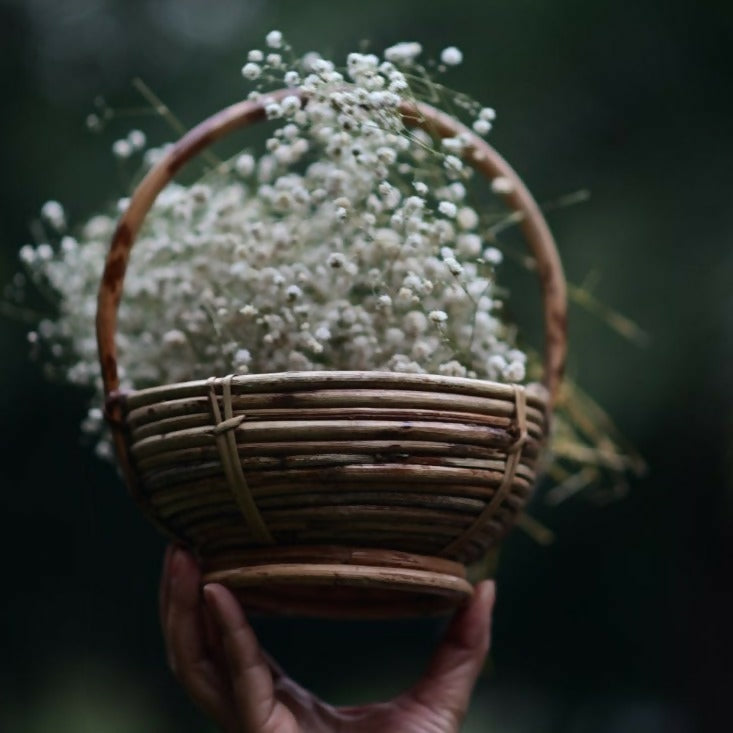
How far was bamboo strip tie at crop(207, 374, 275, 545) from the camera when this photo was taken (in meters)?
0.89

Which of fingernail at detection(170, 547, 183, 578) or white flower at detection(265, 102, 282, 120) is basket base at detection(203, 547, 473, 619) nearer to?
→ fingernail at detection(170, 547, 183, 578)

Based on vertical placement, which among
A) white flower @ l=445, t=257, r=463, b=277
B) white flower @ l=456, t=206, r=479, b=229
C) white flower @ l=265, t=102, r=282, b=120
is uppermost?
white flower @ l=265, t=102, r=282, b=120

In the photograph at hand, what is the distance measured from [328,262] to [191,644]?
38 centimetres

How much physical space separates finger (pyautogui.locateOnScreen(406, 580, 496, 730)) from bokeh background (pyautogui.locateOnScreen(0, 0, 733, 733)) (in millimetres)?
1823

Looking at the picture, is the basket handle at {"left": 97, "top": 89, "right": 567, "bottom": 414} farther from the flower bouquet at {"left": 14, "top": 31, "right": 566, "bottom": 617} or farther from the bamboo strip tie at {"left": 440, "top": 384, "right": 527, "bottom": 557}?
the bamboo strip tie at {"left": 440, "top": 384, "right": 527, "bottom": 557}

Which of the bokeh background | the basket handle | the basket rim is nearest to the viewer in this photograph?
the basket rim

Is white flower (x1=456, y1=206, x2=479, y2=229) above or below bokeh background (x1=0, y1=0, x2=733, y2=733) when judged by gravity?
above

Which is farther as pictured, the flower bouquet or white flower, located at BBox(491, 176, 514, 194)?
white flower, located at BBox(491, 176, 514, 194)

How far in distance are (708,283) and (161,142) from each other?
142 cm

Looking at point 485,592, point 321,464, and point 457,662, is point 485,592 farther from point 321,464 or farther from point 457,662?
point 321,464

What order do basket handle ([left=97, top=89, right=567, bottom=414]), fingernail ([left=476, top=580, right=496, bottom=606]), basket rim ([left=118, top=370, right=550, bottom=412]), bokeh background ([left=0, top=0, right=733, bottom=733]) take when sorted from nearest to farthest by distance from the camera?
1. basket rim ([left=118, top=370, right=550, bottom=412])
2. basket handle ([left=97, top=89, right=567, bottom=414])
3. fingernail ([left=476, top=580, right=496, bottom=606])
4. bokeh background ([left=0, top=0, right=733, bottom=733])

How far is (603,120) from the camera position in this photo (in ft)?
10.3

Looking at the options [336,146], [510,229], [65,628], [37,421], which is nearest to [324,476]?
[336,146]

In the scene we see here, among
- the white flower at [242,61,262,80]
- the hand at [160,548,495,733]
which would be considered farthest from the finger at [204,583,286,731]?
the white flower at [242,61,262,80]
